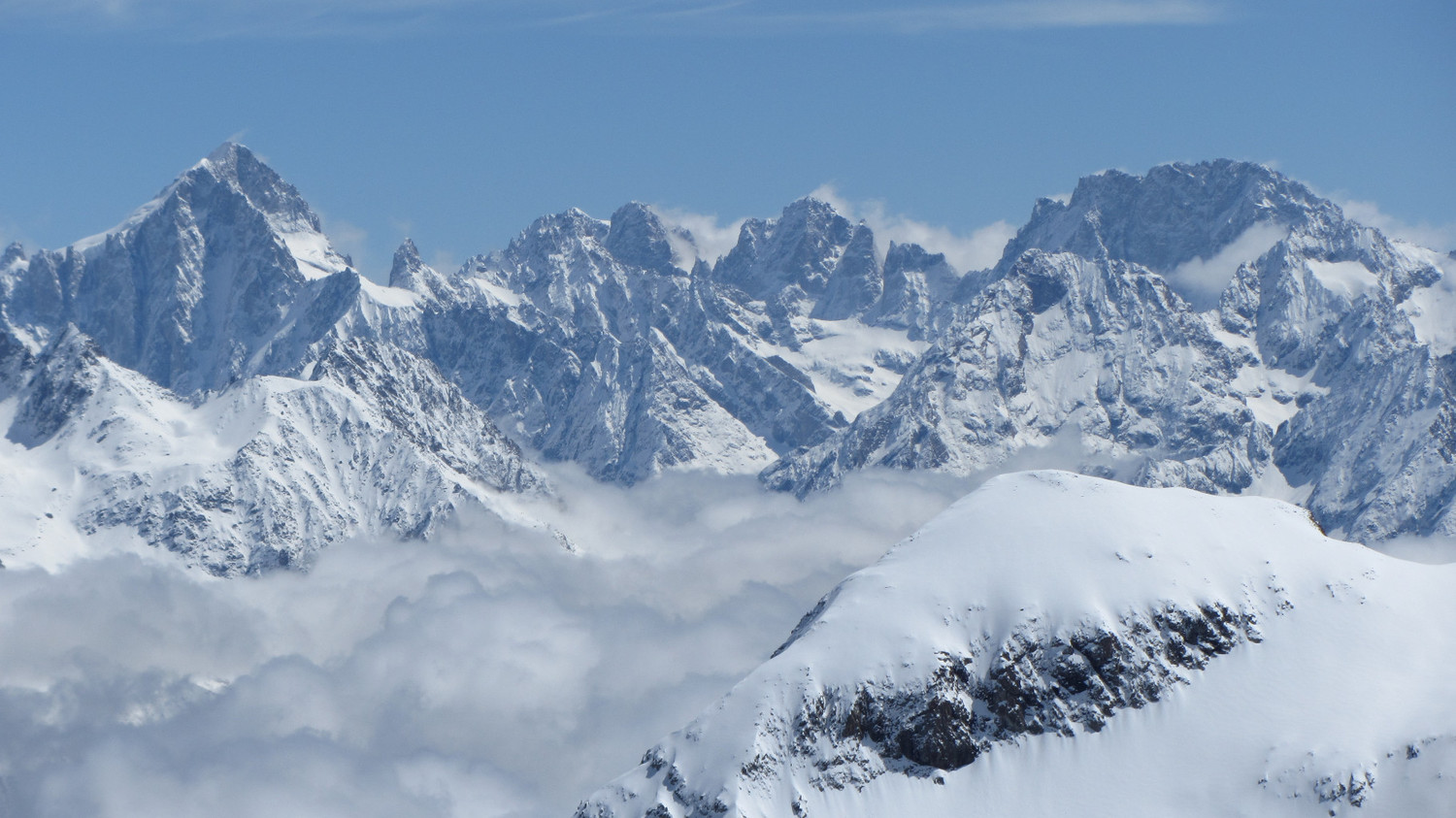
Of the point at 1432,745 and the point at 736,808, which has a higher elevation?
the point at 1432,745

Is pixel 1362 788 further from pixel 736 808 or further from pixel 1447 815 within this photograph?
pixel 736 808

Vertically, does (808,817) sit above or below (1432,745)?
below

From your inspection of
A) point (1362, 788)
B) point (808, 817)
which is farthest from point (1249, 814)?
point (808, 817)

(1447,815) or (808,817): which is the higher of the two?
(1447,815)

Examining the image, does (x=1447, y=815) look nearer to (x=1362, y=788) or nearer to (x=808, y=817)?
(x=1362, y=788)

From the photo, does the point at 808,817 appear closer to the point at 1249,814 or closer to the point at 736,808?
the point at 736,808

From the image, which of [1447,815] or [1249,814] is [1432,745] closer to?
[1447,815]

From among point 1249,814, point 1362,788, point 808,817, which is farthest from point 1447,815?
point 808,817
